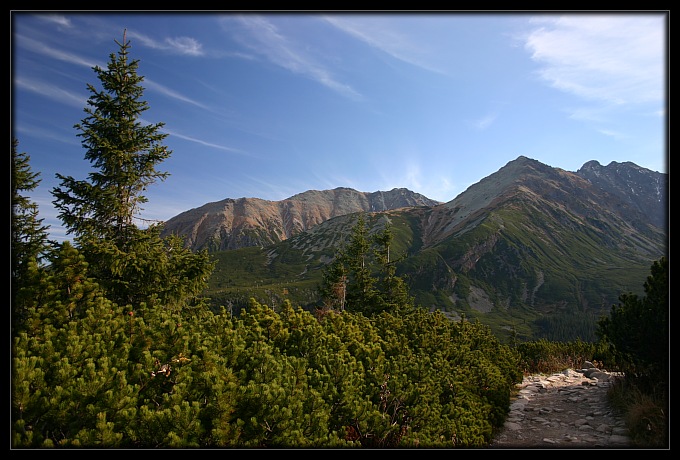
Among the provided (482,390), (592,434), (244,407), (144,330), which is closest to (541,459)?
(244,407)

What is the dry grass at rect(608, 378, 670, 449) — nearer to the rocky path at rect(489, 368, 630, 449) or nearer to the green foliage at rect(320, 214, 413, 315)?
the rocky path at rect(489, 368, 630, 449)

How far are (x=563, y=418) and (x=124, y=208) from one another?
15.1m

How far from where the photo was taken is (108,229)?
37.5 ft

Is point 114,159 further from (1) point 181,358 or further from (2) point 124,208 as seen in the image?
(1) point 181,358

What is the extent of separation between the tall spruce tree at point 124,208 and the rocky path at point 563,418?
31.8ft

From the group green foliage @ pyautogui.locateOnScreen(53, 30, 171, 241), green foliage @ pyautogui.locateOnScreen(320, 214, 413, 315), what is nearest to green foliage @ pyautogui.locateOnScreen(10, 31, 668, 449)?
green foliage @ pyautogui.locateOnScreen(53, 30, 171, 241)

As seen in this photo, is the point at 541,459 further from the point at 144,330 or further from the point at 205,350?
the point at 144,330

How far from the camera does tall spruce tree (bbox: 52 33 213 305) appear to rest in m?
10.3

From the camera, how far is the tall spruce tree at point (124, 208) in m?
10.3

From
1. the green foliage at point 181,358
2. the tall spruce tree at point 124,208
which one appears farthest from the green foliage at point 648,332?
the tall spruce tree at point 124,208

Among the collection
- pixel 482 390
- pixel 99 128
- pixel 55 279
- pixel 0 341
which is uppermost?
pixel 99 128

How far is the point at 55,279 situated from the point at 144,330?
2305mm

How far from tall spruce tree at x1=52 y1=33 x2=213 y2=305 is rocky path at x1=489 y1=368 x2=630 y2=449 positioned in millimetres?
9695

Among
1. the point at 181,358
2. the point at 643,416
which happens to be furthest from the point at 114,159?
the point at 643,416
